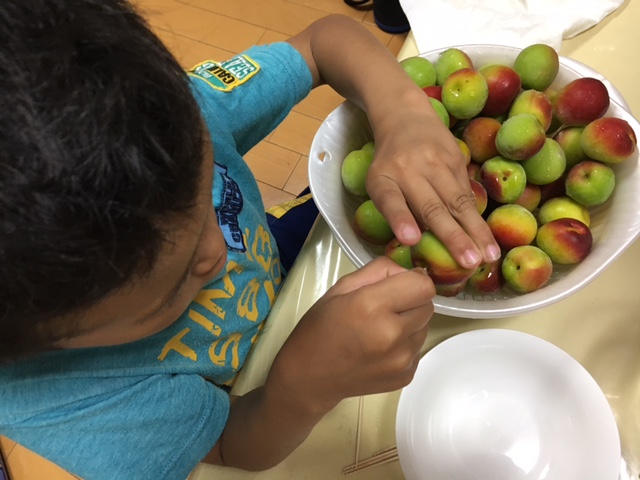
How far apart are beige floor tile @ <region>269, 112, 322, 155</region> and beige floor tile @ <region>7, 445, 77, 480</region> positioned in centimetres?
91

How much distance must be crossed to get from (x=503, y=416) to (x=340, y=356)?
187 millimetres

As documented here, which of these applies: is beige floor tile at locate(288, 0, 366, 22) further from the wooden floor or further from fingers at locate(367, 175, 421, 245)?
fingers at locate(367, 175, 421, 245)

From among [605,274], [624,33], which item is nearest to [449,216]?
[605,274]

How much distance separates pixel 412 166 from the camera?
1.64 ft

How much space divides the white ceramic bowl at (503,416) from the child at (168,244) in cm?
7

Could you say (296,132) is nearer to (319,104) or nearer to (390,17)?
(319,104)

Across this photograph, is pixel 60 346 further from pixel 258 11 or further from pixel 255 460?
pixel 258 11

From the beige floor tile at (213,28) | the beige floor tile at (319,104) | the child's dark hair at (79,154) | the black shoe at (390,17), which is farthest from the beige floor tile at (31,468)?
the black shoe at (390,17)

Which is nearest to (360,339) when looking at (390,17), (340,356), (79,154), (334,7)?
(340,356)

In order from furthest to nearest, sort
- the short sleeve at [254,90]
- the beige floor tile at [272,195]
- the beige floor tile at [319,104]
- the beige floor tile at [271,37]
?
the beige floor tile at [271,37]
the beige floor tile at [319,104]
the beige floor tile at [272,195]
the short sleeve at [254,90]

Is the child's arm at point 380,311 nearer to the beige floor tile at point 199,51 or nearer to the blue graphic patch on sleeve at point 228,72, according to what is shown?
the blue graphic patch on sleeve at point 228,72

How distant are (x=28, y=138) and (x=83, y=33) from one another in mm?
66

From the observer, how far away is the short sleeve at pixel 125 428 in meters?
0.43

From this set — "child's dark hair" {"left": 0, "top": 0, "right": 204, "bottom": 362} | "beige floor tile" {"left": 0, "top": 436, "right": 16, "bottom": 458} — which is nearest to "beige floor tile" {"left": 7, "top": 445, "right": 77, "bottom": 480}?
"beige floor tile" {"left": 0, "top": 436, "right": 16, "bottom": 458}
